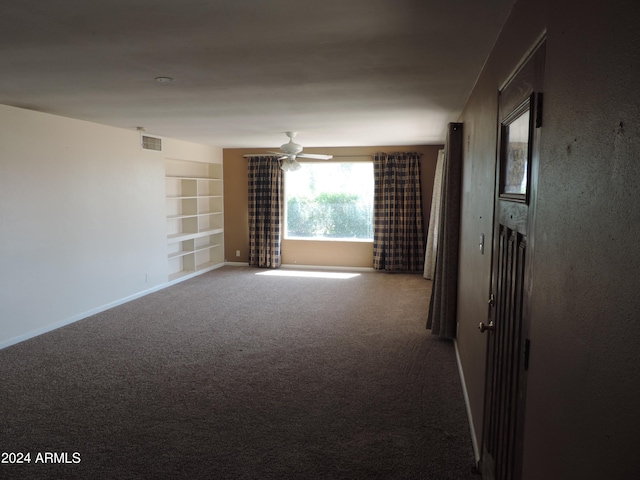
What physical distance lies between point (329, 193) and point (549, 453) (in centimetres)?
756

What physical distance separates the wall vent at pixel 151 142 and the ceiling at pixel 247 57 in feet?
4.49

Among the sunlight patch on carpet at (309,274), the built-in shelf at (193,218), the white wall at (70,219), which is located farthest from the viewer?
the sunlight patch on carpet at (309,274)

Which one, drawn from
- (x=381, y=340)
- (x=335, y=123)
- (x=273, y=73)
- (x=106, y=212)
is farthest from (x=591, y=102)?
(x=106, y=212)

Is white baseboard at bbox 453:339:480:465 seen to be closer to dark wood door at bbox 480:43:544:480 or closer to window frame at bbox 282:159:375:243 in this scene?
dark wood door at bbox 480:43:544:480

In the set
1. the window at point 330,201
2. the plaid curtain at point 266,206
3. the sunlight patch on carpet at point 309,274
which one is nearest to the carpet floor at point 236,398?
the sunlight patch on carpet at point 309,274

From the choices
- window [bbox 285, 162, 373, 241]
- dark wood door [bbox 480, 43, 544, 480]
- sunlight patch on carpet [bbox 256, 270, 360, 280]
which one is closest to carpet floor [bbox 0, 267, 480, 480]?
dark wood door [bbox 480, 43, 544, 480]

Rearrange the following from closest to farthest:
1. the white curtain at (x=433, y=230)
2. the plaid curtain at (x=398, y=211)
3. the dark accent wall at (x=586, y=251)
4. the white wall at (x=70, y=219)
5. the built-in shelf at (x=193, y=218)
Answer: the dark accent wall at (x=586, y=251) < the white wall at (x=70, y=219) < the white curtain at (x=433, y=230) < the built-in shelf at (x=193, y=218) < the plaid curtain at (x=398, y=211)

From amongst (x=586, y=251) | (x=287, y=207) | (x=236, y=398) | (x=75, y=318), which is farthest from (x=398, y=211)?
(x=586, y=251)

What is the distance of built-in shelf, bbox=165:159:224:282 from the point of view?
7.55 m

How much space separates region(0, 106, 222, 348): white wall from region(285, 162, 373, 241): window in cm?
280

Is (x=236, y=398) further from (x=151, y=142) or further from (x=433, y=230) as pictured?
(x=433, y=230)

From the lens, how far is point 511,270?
1796mm

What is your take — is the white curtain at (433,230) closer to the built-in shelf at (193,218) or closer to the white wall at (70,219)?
the built-in shelf at (193,218)

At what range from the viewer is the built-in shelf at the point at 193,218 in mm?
7551
